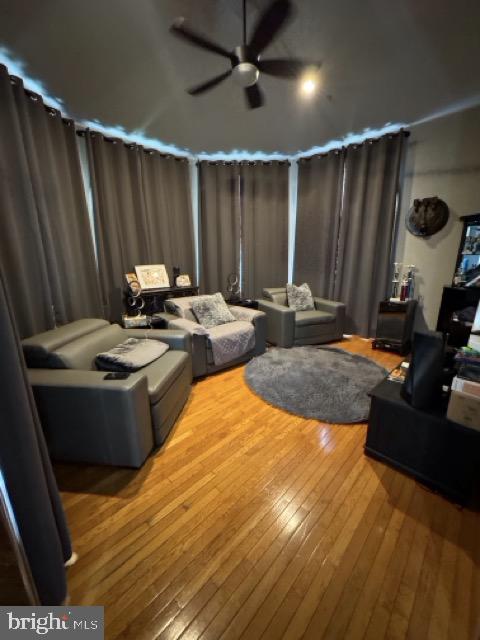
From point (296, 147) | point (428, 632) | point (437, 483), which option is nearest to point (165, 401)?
point (428, 632)

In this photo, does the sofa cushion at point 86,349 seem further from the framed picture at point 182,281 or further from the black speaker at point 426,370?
the black speaker at point 426,370

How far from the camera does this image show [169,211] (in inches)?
142

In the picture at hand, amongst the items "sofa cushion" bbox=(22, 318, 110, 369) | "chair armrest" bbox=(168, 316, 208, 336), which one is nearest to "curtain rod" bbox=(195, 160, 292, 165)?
"chair armrest" bbox=(168, 316, 208, 336)

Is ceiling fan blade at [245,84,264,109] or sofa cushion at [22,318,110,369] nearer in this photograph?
sofa cushion at [22,318,110,369]

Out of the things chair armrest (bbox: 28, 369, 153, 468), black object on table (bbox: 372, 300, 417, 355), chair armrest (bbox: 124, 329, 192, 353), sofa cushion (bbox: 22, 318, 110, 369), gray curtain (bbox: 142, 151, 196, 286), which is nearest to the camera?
chair armrest (bbox: 28, 369, 153, 468)

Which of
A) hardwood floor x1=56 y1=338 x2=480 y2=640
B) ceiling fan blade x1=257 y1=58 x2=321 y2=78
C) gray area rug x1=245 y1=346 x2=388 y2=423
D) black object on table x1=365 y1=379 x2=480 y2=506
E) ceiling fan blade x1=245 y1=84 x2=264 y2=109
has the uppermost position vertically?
ceiling fan blade x1=257 y1=58 x2=321 y2=78

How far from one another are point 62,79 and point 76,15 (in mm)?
726

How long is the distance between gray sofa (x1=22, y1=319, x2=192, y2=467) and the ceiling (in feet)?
6.37

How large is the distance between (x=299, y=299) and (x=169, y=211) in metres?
2.22

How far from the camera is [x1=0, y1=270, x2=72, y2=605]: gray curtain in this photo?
2.53ft

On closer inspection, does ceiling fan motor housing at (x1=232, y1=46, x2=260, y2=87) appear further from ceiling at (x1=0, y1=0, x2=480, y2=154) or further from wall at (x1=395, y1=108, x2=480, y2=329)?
wall at (x1=395, y1=108, x2=480, y2=329)

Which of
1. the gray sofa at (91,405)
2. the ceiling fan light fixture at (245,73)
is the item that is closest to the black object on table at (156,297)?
the gray sofa at (91,405)

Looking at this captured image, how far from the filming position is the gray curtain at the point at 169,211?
3373mm

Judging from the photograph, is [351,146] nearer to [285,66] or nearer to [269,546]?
[285,66]
